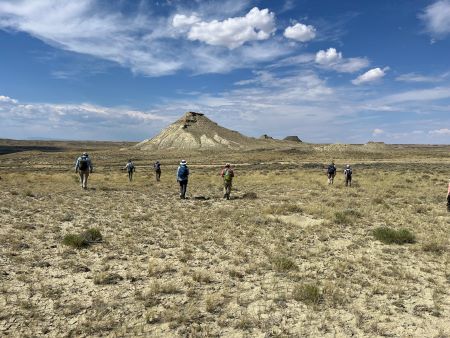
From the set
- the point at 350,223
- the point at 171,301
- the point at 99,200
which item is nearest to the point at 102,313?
the point at 171,301

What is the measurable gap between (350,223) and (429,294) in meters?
6.85

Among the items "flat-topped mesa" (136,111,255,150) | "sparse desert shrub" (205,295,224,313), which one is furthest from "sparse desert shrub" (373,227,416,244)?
"flat-topped mesa" (136,111,255,150)

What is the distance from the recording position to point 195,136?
149750 millimetres

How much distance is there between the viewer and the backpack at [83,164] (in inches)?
936

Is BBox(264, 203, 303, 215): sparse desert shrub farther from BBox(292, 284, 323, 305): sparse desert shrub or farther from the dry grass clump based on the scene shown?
BBox(292, 284, 323, 305): sparse desert shrub

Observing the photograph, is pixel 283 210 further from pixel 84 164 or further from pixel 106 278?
pixel 84 164

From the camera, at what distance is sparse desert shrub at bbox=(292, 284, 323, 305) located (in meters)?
7.95

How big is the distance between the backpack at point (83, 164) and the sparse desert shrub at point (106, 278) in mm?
15927

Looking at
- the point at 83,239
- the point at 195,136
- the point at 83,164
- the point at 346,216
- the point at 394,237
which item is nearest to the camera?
the point at 83,239

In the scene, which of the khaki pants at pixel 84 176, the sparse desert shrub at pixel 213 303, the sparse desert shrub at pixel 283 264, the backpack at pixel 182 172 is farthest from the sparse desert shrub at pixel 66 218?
the khaki pants at pixel 84 176

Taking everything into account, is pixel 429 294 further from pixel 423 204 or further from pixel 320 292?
pixel 423 204

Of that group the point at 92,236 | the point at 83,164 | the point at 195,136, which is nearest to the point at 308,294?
the point at 92,236

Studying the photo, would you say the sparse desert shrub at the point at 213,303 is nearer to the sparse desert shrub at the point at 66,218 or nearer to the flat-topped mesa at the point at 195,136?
the sparse desert shrub at the point at 66,218

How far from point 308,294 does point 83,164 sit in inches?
743
